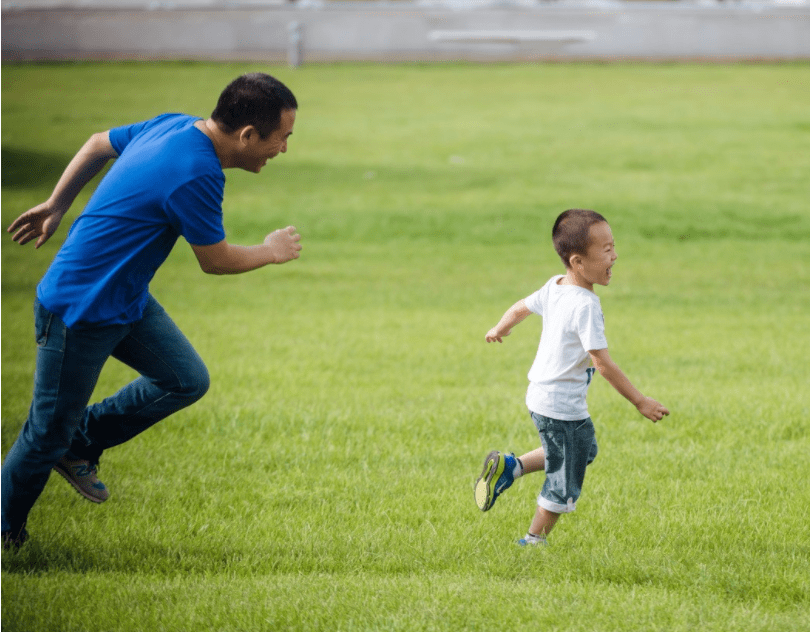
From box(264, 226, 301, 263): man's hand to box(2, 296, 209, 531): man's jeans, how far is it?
0.73m

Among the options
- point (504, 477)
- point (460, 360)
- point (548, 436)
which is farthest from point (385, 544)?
point (460, 360)

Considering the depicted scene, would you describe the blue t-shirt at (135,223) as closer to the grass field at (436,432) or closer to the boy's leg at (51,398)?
the boy's leg at (51,398)

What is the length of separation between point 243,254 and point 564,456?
1713 millimetres

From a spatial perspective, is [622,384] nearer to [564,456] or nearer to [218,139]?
[564,456]

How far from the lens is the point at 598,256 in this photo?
443 centimetres

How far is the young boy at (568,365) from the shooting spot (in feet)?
14.4

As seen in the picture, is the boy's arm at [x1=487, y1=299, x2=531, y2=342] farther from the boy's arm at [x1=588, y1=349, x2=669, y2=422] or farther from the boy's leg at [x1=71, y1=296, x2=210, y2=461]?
the boy's leg at [x1=71, y1=296, x2=210, y2=461]

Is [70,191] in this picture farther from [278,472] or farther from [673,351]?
[673,351]

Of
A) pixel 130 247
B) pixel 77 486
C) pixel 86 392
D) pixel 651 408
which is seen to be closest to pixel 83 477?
pixel 77 486

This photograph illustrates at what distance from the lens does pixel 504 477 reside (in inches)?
193

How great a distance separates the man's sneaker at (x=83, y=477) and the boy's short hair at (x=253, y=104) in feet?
6.44

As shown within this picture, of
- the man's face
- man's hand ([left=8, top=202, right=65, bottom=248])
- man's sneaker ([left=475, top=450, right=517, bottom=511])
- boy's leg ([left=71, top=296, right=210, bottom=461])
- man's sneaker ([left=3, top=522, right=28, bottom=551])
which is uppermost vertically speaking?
the man's face

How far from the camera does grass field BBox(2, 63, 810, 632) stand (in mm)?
4320

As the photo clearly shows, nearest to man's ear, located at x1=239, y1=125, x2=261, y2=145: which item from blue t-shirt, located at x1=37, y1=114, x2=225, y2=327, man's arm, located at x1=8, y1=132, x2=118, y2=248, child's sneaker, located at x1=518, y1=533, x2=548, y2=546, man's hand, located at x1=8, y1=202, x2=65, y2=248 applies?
blue t-shirt, located at x1=37, y1=114, x2=225, y2=327
